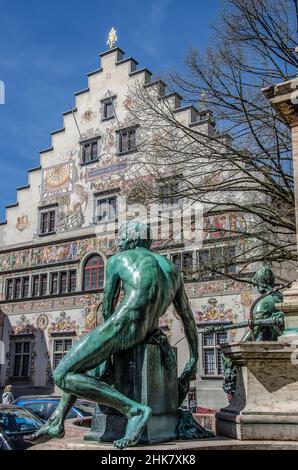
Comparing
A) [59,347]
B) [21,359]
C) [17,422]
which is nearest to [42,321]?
[59,347]

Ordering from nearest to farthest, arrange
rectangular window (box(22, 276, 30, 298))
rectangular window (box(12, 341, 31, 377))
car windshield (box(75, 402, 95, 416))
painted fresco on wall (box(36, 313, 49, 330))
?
car windshield (box(75, 402, 95, 416)) → rectangular window (box(12, 341, 31, 377)) → painted fresco on wall (box(36, 313, 49, 330)) → rectangular window (box(22, 276, 30, 298))

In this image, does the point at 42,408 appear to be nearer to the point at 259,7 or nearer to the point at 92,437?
the point at 92,437

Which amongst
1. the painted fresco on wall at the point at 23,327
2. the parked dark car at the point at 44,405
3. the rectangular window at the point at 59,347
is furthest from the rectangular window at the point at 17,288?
the parked dark car at the point at 44,405

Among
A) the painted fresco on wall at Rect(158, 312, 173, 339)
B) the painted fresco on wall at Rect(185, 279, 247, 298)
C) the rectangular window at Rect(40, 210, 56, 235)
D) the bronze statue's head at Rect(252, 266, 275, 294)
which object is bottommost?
the bronze statue's head at Rect(252, 266, 275, 294)

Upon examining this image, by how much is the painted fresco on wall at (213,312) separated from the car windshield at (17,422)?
11.9 m

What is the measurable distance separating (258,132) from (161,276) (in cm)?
734

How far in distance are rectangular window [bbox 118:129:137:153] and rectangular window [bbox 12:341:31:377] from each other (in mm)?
9536

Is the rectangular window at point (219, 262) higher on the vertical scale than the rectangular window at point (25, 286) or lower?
lower

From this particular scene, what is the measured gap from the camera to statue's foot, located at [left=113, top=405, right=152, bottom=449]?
9.24 feet

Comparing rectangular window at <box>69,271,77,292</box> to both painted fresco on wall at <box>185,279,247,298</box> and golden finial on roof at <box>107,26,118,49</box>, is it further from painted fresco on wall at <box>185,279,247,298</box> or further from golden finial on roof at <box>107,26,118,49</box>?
golden finial on roof at <box>107,26,118,49</box>

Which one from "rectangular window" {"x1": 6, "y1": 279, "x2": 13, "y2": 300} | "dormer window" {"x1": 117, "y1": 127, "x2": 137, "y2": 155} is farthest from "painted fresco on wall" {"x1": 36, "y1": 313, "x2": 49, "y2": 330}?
"dormer window" {"x1": 117, "y1": 127, "x2": 137, "y2": 155}

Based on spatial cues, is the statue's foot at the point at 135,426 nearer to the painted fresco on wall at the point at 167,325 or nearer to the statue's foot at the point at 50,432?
the statue's foot at the point at 50,432

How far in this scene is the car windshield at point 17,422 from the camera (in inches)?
300

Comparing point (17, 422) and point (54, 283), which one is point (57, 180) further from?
point (17, 422)
